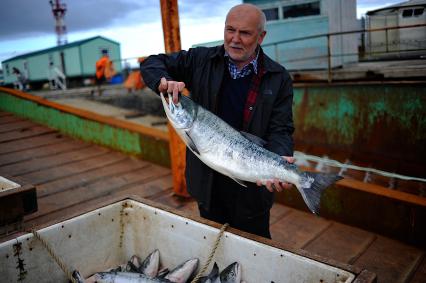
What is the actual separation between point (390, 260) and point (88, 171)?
491 cm

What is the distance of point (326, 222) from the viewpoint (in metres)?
4.62

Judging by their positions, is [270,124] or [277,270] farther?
[270,124]

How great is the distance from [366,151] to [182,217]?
21.6ft

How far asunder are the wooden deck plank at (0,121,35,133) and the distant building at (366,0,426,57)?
34.6ft

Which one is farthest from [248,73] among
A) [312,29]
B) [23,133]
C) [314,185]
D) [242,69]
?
[312,29]

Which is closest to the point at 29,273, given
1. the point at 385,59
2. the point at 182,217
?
the point at 182,217

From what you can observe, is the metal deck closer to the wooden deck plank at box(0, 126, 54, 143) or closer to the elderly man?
the wooden deck plank at box(0, 126, 54, 143)

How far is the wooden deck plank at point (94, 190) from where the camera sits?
204 inches

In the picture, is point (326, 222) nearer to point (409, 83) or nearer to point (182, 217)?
point (182, 217)

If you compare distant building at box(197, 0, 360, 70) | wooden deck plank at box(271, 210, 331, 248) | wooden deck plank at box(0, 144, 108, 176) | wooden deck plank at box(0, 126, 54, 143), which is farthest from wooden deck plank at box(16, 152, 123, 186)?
distant building at box(197, 0, 360, 70)

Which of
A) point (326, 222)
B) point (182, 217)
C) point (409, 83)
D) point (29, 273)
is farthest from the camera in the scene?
point (409, 83)

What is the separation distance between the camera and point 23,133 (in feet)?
27.2

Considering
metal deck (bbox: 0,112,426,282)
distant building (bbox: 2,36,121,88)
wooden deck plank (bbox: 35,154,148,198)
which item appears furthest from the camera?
distant building (bbox: 2,36,121,88)

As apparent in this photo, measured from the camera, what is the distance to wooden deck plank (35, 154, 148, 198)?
5888 mm
